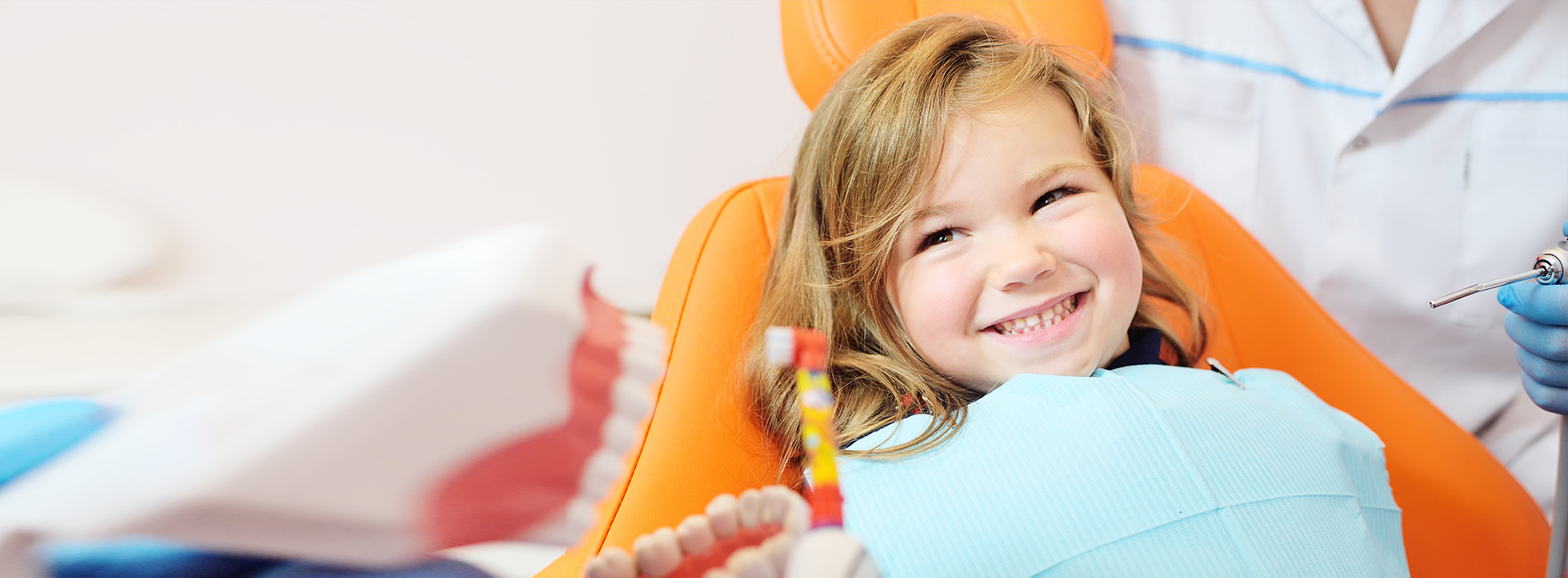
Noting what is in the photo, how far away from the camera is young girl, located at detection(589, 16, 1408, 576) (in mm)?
565

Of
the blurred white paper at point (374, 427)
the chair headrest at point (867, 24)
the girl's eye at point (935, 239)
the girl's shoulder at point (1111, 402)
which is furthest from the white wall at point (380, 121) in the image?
the blurred white paper at point (374, 427)

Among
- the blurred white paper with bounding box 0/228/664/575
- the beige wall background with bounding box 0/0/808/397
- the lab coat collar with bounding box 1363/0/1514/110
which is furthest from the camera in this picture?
the lab coat collar with bounding box 1363/0/1514/110

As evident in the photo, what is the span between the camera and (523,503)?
294 millimetres

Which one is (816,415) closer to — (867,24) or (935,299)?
(935,299)

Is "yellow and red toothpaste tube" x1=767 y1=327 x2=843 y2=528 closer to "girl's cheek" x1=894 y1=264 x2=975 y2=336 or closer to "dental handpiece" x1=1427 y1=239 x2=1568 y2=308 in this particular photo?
"girl's cheek" x1=894 y1=264 x2=975 y2=336

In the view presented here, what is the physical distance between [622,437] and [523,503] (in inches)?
1.6

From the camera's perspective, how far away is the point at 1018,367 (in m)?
0.69

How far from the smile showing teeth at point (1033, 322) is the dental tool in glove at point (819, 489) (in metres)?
0.37

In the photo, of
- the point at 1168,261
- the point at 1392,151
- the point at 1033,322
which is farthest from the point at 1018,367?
the point at 1392,151

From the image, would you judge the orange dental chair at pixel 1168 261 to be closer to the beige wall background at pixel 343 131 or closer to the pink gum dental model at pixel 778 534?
the beige wall background at pixel 343 131

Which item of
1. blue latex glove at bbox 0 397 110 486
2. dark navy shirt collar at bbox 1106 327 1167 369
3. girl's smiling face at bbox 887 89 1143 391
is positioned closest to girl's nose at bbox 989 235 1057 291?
girl's smiling face at bbox 887 89 1143 391

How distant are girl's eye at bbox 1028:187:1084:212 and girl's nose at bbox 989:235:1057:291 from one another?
0.05 m

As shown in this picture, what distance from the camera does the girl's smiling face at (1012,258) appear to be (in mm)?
679

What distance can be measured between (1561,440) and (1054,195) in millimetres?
487
